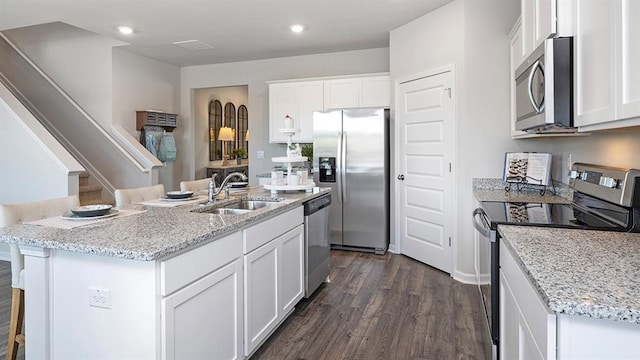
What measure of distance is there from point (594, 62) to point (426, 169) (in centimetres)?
282

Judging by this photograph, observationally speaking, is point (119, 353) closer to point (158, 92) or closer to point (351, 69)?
point (351, 69)

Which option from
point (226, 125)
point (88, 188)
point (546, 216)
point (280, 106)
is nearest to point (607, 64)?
Answer: point (546, 216)

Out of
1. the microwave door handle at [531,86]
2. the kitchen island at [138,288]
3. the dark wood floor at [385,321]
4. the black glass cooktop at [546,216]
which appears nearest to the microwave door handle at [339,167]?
the dark wood floor at [385,321]

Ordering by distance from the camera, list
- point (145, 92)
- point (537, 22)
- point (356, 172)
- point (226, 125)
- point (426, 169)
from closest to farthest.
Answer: point (537, 22) < point (426, 169) < point (356, 172) < point (145, 92) < point (226, 125)

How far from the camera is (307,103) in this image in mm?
5566

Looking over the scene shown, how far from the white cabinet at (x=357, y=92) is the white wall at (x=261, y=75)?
465 millimetres

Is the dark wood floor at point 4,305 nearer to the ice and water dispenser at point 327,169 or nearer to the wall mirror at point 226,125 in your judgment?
the ice and water dispenser at point 327,169

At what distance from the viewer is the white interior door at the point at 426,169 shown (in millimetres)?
3967

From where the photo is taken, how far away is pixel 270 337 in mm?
2637

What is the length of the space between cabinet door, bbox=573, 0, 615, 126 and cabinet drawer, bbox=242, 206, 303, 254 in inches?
66.1

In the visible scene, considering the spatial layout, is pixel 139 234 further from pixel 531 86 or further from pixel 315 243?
pixel 531 86

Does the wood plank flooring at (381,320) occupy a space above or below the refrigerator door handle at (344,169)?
below

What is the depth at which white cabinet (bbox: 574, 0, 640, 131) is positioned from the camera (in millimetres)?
1164

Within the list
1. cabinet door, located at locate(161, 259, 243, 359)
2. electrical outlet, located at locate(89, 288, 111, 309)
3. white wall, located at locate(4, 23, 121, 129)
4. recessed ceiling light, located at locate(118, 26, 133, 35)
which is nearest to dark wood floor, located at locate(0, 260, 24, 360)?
electrical outlet, located at locate(89, 288, 111, 309)
